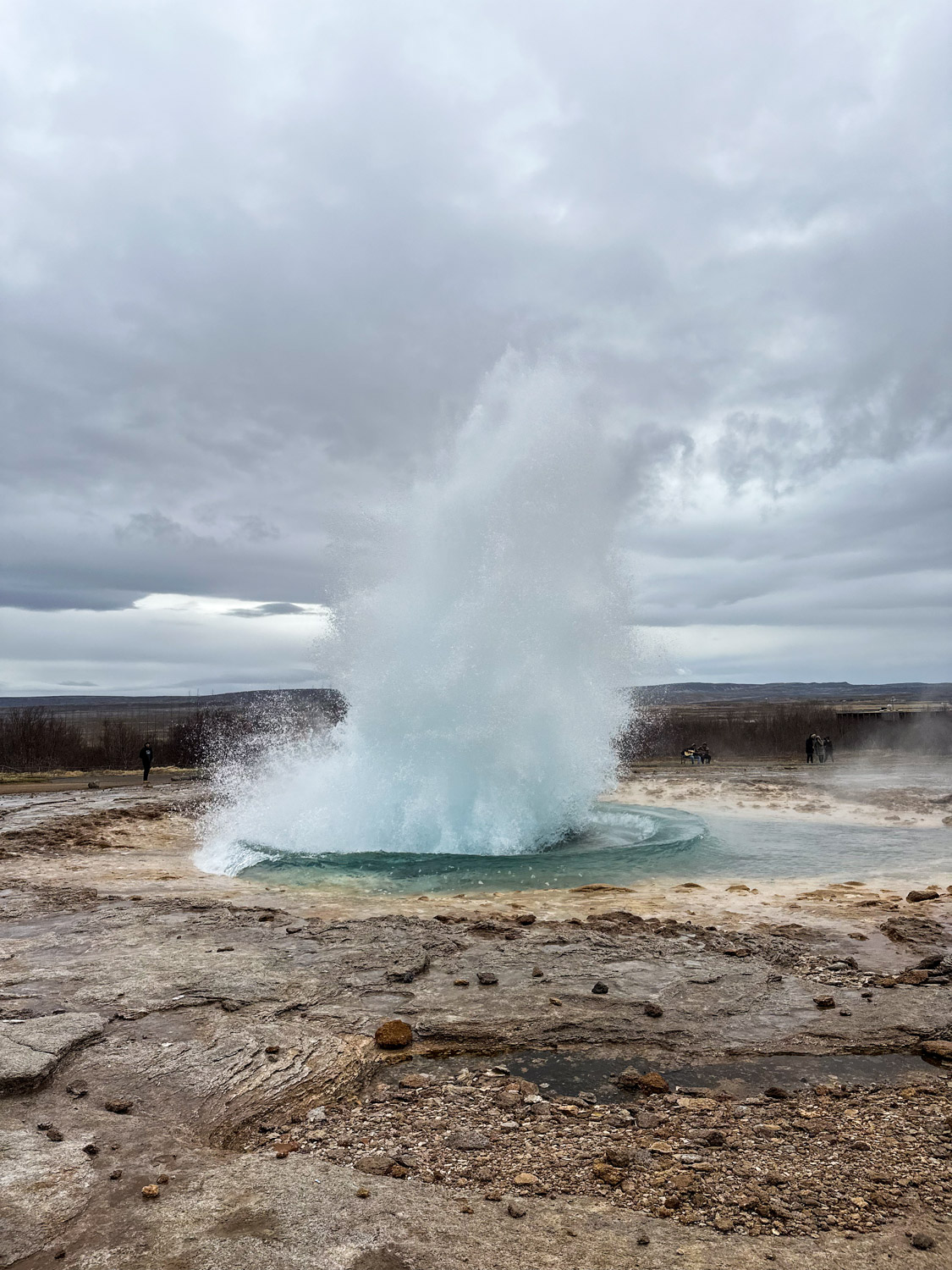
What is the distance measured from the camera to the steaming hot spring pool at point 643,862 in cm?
1068

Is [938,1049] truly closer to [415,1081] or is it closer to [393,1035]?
[415,1081]

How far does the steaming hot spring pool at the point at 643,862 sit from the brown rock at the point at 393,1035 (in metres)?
5.23

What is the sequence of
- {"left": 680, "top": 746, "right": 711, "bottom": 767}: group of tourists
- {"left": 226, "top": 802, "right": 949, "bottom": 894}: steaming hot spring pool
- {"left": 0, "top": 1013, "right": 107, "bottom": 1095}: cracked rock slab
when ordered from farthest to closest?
{"left": 680, "top": 746, "right": 711, "bottom": 767}: group of tourists < {"left": 226, "top": 802, "right": 949, "bottom": 894}: steaming hot spring pool < {"left": 0, "top": 1013, "right": 107, "bottom": 1095}: cracked rock slab

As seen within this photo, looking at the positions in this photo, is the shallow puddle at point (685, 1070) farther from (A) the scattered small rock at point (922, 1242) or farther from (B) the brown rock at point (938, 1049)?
(A) the scattered small rock at point (922, 1242)

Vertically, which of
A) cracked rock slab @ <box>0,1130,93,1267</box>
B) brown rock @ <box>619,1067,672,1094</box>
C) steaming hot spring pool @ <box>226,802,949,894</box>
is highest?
cracked rock slab @ <box>0,1130,93,1267</box>

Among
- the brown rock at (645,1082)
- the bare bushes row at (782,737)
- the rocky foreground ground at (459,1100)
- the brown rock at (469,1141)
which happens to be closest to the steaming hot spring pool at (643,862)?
the rocky foreground ground at (459,1100)

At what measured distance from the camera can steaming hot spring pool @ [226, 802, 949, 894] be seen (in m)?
10.7

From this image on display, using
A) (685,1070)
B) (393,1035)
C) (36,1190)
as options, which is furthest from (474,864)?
(36,1190)

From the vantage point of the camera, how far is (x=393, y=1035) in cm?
480

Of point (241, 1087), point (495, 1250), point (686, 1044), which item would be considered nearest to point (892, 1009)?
point (686, 1044)

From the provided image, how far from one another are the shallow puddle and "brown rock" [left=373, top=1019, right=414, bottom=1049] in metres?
0.19

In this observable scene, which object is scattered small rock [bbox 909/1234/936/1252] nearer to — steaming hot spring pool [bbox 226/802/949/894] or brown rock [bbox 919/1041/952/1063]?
brown rock [bbox 919/1041/952/1063]

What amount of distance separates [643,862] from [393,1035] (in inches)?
305

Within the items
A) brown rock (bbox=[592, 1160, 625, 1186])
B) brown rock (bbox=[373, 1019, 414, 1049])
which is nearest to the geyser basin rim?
brown rock (bbox=[373, 1019, 414, 1049])
